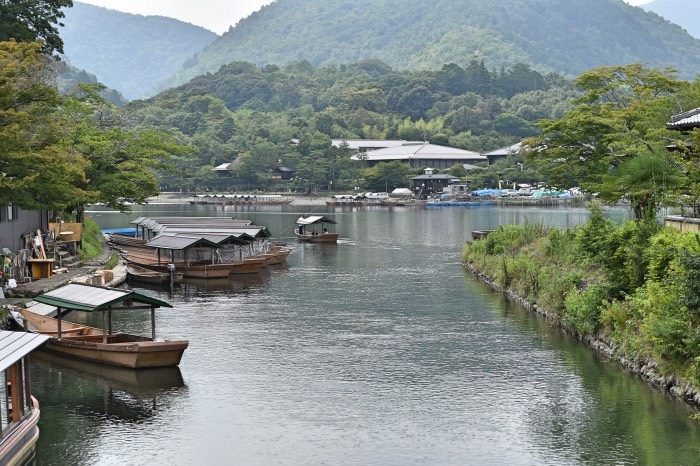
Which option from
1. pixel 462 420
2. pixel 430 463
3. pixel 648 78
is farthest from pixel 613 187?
pixel 430 463

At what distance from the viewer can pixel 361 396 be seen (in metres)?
26.2

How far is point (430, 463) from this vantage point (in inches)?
822

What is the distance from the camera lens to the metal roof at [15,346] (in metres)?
18.3

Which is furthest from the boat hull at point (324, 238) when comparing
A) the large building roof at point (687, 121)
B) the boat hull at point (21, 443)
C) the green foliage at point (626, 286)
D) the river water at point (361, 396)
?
the boat hull at point (21, 443)

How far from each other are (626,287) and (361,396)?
10.8 m

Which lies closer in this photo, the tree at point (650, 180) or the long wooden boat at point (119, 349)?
the long wooden boat at point (119, 349)

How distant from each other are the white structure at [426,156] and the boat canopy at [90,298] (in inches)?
5350

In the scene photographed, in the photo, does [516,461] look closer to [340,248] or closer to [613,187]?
[613,187]

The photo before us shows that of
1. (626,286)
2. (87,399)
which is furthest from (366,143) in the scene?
(87,399)

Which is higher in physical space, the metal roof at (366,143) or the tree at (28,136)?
the metal roof at (366,143)

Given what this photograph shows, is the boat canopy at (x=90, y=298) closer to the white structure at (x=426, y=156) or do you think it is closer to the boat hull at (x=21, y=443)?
the boat hull at (x=21, y=443)

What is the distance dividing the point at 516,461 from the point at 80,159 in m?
31.2

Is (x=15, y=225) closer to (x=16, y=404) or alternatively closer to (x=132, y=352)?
(x=132, y=352)

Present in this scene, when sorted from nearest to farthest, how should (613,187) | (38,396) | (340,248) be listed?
(38,396)
(613,187)
(340,248)
